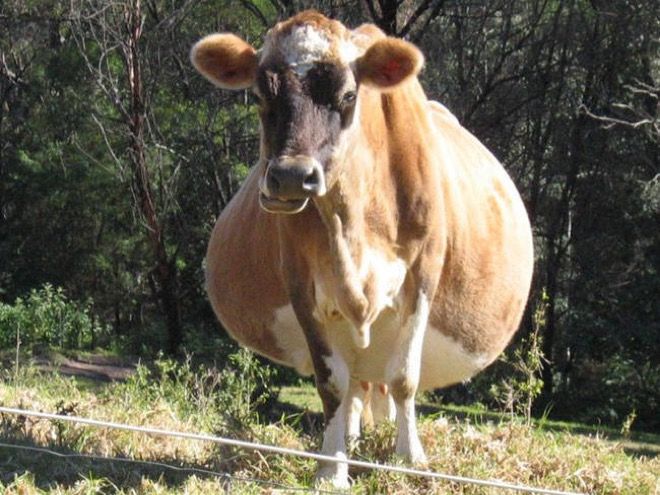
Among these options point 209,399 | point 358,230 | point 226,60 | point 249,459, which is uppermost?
point 226,60

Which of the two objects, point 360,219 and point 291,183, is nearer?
point 291,183

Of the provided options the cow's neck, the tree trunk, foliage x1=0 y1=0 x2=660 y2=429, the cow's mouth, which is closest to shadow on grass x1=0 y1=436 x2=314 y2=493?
the cow's neck

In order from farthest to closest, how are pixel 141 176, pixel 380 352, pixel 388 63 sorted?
pixel 141 176 < pixel 380 352 < pixel 388 63

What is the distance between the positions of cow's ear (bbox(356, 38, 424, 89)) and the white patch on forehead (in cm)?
27

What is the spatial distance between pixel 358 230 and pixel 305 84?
81 centimetres

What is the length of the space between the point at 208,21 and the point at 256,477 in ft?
61.0

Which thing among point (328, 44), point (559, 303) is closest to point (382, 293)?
point (328, 44)

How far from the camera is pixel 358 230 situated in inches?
236

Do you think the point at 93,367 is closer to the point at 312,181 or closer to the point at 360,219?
the point at 360,219

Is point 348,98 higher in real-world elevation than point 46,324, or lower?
higher

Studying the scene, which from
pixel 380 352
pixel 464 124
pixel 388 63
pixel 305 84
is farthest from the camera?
pixel 464 124

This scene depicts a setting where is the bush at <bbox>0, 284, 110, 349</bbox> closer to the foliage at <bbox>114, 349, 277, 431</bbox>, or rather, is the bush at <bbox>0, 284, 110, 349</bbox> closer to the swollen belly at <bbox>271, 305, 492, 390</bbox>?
the foliage at <bbox>114, 349, 277, 431</bbox>

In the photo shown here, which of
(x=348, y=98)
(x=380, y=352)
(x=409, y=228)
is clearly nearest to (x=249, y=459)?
(x=380, y=352)

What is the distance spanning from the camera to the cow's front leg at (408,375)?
6207mm
